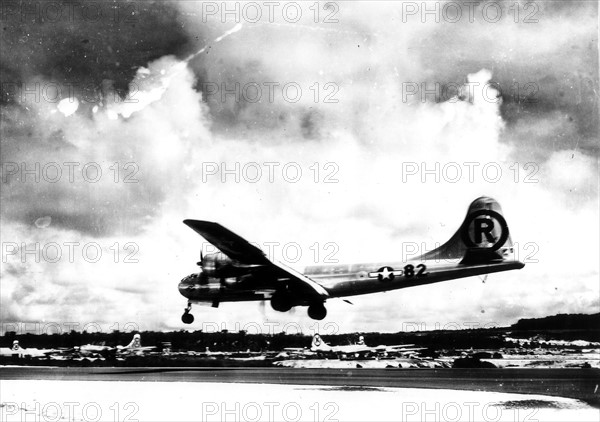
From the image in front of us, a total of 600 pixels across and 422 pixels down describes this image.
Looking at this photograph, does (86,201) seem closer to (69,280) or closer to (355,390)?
(69,280)

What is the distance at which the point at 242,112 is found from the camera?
12180 millimetres

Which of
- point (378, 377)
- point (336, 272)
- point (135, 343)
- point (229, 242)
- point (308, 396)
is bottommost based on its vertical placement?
point (308, 396)

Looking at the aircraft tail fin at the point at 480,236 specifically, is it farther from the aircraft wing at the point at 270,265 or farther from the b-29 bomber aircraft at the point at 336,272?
the aircraft wing at the point at 270,265

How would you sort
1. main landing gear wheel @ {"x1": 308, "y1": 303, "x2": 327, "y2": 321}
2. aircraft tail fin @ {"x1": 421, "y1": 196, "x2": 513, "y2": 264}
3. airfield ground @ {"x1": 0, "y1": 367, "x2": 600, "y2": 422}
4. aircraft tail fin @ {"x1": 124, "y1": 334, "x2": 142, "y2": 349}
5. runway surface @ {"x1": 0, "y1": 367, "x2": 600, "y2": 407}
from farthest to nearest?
aircraft tail fin @ {"x1": 124, "y1": 334, "x2": 142, "y2": 349}
main landing gear wheel @ {"x1": 308, "y1": 303, "x2": 327, "y2": 321}
aircraft tail fin @ {"x1": 421, "y1": 196, "x2": 513, "y2": 264}
runway surface @ {"x1": 0, "y1": 367, "x2": 600, "y2": 407}
airfield ground @ {"x1": 0, "y1": 367, "x2": 600, "y2": 422}

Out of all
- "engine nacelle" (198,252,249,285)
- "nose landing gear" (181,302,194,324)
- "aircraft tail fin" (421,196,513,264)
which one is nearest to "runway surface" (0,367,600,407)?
"nose landing gear" (181,302,194,324)

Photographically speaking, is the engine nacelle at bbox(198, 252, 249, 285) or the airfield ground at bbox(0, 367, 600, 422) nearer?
the airfield ground at bbox(0, 367, 600, 422)

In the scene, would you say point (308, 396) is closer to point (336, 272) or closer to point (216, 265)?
point (336, 272)

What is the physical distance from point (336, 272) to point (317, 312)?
84 cm

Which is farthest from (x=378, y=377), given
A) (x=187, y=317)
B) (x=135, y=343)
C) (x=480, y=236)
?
(x=135, y=343)

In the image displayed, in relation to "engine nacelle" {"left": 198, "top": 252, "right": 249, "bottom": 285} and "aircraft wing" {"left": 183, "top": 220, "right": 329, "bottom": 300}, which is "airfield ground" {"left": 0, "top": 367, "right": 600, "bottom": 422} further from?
"engine nacelle" {"left": 198, "top": 252, "right": 249, "bottom": 285}

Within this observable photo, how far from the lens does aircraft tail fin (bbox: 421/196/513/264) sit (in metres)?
11.7

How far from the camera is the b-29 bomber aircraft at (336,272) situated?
11.7 meters

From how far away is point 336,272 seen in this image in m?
12.0

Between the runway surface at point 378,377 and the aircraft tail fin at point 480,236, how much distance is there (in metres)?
2.29
